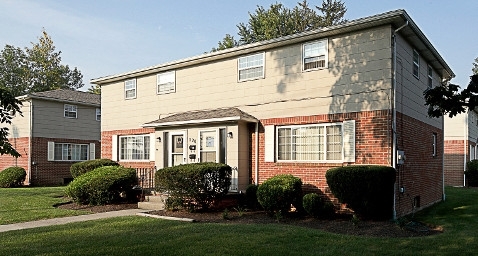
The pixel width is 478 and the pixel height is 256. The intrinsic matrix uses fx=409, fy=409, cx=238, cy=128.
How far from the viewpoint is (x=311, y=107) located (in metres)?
12.2

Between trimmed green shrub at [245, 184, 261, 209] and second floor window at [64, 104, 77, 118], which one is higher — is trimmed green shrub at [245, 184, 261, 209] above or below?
below

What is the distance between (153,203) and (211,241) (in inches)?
247

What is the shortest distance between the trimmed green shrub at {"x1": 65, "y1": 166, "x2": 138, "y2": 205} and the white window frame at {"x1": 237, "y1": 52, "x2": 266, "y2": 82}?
210 inches

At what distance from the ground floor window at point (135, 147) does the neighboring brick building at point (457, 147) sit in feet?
A: 57.5

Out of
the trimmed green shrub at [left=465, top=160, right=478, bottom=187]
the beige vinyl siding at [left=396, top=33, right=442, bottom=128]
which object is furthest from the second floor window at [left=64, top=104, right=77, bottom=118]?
the trimmed green shrub at [left=465, top=160, right=478, bottom=187]

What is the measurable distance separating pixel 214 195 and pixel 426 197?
7070mm

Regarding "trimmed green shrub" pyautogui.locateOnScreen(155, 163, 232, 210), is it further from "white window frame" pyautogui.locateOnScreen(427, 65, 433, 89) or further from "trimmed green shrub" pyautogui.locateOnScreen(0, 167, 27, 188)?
"trimmed green shrub" pyautogui.locateOnScreen(0, 167, 27, 188)

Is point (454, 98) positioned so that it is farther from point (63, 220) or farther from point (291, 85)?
point (63, 220)

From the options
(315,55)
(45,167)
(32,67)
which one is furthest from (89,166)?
(32,67)

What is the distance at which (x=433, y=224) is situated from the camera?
393 inches

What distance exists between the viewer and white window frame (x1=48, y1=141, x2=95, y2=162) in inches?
971

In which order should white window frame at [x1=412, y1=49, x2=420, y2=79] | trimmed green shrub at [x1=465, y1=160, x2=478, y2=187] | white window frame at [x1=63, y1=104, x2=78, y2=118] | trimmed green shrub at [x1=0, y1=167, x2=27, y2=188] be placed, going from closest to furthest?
white window frame at [x1=412, y1=49, x2=420, y2=79], trimmed green shrub at [x1=465, y1=160, x2=478, y2=187], trimmed green shrub at [x1=0, y1=167, x2=27, y2=188], white window frame at [x1=63, y1=104, x2=78, y2=118]

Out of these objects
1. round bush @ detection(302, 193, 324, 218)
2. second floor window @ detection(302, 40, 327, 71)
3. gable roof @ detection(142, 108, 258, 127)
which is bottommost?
round bush @ detection(302, 193, 324, 218)

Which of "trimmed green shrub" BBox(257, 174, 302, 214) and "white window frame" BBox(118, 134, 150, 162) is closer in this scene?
"trimmed green shrub" BBox(257, 174, 302, 214)
